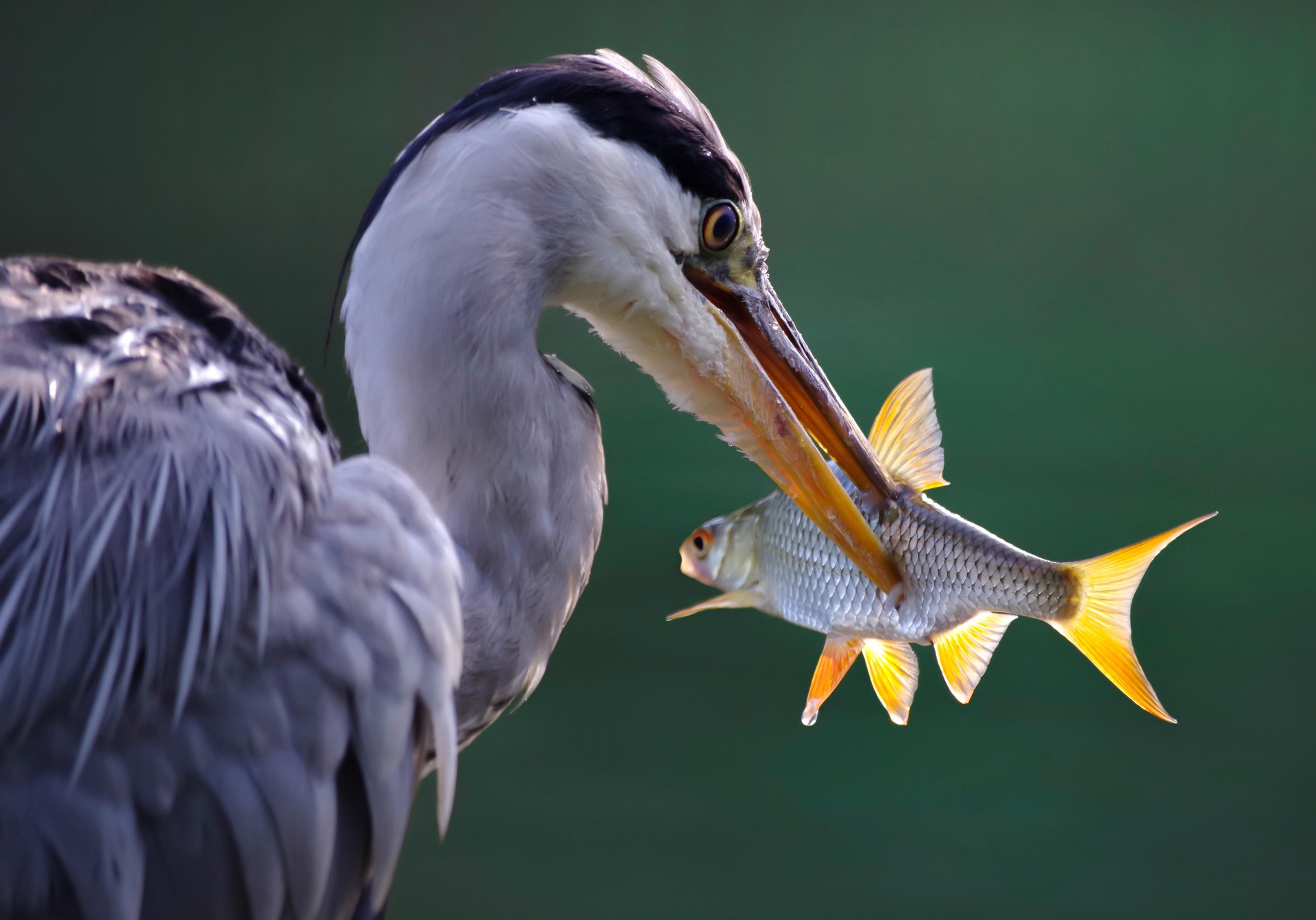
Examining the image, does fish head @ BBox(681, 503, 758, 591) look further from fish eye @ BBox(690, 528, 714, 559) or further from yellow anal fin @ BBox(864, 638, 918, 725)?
yellow anal fin @ BBox(864, 638, 918, 725)

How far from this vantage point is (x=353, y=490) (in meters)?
0.60

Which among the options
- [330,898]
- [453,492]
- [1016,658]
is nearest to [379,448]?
[453,492]

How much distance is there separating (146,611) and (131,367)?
130mm

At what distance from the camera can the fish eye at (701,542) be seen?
3.36ft

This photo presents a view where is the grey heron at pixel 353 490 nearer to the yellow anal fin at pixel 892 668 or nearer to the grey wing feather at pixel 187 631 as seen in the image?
the grey wing feather at pixel 187 631

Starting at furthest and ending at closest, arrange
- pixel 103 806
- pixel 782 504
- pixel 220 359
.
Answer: pixel 782 504 < pixel 220 359 < pixel 103 806

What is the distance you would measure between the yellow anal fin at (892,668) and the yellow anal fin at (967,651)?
38mm

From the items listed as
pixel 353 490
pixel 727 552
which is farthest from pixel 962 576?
pixel 353 490

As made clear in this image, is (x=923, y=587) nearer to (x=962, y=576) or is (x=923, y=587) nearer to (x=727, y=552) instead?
(x=962, y=576)

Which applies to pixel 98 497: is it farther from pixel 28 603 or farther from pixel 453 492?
pixel 453 492

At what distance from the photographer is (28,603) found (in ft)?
1.73

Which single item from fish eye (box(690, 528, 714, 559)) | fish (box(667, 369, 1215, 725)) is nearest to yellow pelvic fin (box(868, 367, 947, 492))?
fish (box(667, 369, 1215, 725))

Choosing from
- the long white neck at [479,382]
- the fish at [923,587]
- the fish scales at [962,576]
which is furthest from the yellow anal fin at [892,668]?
the long white neck at [479,382]

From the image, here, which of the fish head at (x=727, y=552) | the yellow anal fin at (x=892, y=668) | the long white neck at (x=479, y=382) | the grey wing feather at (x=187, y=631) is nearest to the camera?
the grey wing feather at (x=187, y=631)
